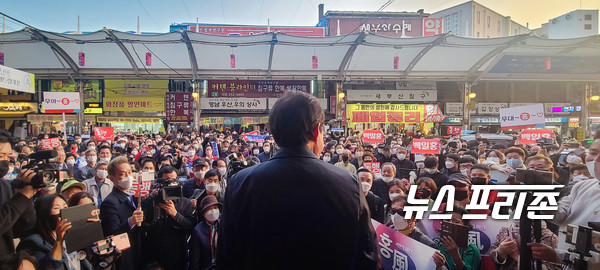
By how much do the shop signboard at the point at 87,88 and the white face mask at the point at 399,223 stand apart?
1957 centimetres

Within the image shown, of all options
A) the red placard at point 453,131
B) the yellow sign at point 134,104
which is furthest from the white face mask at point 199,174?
the red placard at point 453,131

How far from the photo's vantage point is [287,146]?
4.37ft

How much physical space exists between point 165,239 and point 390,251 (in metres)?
2.15

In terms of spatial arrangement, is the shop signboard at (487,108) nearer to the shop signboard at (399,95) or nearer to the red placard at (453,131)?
the red placard at (453,131)

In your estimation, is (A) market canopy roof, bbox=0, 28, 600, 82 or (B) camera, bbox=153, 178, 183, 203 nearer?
(B) camera, bbox=153, 178, 183, 203

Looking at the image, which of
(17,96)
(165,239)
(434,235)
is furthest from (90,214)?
(17,96)

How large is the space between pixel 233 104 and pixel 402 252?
15.9 metres

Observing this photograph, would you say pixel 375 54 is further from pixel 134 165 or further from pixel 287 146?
pixel 287 146

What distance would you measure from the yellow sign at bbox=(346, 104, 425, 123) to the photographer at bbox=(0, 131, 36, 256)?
639 inches

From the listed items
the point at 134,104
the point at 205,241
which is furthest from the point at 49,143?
the point at 134,104

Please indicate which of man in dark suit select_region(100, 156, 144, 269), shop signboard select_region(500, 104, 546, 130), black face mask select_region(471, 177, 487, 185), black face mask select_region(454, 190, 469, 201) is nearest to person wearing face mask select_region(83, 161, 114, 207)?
man in dark suit select_region(100, 156, 144, 269)

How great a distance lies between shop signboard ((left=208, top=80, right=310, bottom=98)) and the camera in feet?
56.7

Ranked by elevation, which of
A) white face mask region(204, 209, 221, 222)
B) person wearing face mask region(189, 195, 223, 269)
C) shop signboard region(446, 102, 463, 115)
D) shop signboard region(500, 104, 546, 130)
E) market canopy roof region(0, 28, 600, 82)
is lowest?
person wearing face mask region(189, 195, 223, 269)

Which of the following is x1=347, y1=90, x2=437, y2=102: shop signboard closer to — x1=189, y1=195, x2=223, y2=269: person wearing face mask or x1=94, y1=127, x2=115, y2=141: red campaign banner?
x1=94, y1=127, x2=115, y2=141: red campaign banner
